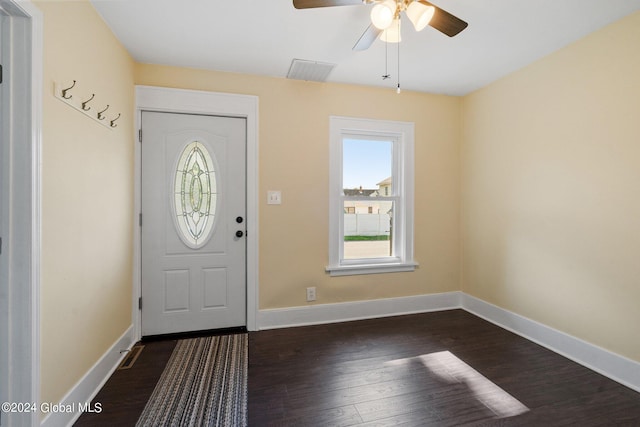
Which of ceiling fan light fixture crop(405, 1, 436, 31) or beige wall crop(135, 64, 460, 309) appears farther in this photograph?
beige wall crop(135, 64, 460, 309)

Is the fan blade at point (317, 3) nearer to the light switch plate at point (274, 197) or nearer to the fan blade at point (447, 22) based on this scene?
the fan blade at point (447, 22)

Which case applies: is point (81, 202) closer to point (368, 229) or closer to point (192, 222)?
point (192, 222)

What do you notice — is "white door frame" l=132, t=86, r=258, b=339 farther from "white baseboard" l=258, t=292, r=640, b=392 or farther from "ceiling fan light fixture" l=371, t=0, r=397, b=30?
"ceiling fan light fixture" l=371, t=0, r=397, b=30

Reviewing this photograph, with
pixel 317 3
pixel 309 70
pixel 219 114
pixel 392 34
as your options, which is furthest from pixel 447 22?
pixel 219 114

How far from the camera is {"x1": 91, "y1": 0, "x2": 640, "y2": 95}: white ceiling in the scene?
186 cm

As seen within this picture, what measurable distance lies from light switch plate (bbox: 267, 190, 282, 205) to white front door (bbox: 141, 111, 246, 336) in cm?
25

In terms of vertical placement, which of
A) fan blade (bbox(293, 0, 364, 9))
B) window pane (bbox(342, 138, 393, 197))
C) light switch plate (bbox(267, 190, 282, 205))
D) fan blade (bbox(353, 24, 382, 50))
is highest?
fan blade (bbox(353, 24, 382, 50))

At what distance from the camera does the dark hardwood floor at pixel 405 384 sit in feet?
5.40

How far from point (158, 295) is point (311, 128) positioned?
223 centimetres

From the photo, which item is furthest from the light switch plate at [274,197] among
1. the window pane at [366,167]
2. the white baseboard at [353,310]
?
the white baseboard at [353,310]

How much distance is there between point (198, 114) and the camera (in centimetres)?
270

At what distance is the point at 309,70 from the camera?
106 inches

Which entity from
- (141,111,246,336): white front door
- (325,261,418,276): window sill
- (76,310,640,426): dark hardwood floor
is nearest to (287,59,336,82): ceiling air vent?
(141,111,246,336): white front door

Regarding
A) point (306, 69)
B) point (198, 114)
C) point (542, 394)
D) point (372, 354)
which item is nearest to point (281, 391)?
point (372, 354)
